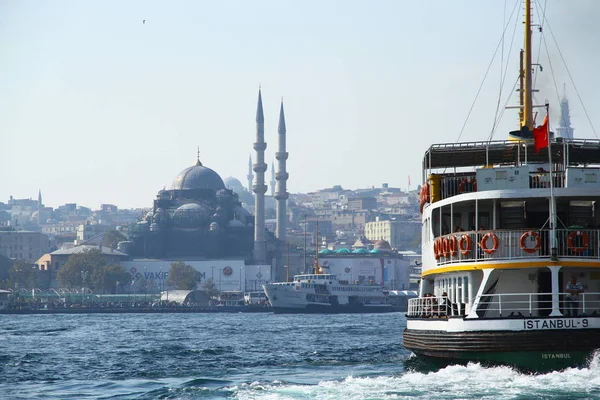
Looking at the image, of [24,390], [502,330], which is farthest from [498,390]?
[24,390]

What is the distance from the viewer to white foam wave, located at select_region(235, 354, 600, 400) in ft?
87.0

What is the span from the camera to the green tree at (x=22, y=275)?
186 meters

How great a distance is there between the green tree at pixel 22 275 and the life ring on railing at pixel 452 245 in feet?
525

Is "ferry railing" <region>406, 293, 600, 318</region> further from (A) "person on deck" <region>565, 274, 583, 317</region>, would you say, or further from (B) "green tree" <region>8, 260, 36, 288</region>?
(B) "green tree" <region>8, 260, 36, 288</region>

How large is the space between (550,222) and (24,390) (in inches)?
562

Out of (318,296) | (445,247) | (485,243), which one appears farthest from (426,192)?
(318,296)

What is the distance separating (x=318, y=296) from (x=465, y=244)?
110m

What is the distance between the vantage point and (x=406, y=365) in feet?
119

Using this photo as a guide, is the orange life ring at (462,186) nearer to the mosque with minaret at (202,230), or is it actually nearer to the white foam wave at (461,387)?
the white foam wave at (461,387)

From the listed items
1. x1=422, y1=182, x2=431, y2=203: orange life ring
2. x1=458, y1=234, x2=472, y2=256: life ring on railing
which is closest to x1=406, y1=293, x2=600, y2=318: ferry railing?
x1=458, y1=234, x2=472, y2=256: life ring on railing

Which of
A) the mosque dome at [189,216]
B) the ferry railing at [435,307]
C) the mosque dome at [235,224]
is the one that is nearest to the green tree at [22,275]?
the mosque dome at [189,216]

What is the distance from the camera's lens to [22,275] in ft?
613

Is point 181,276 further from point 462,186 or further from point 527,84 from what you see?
point 462,186

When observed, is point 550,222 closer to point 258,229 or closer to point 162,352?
point 162,352
